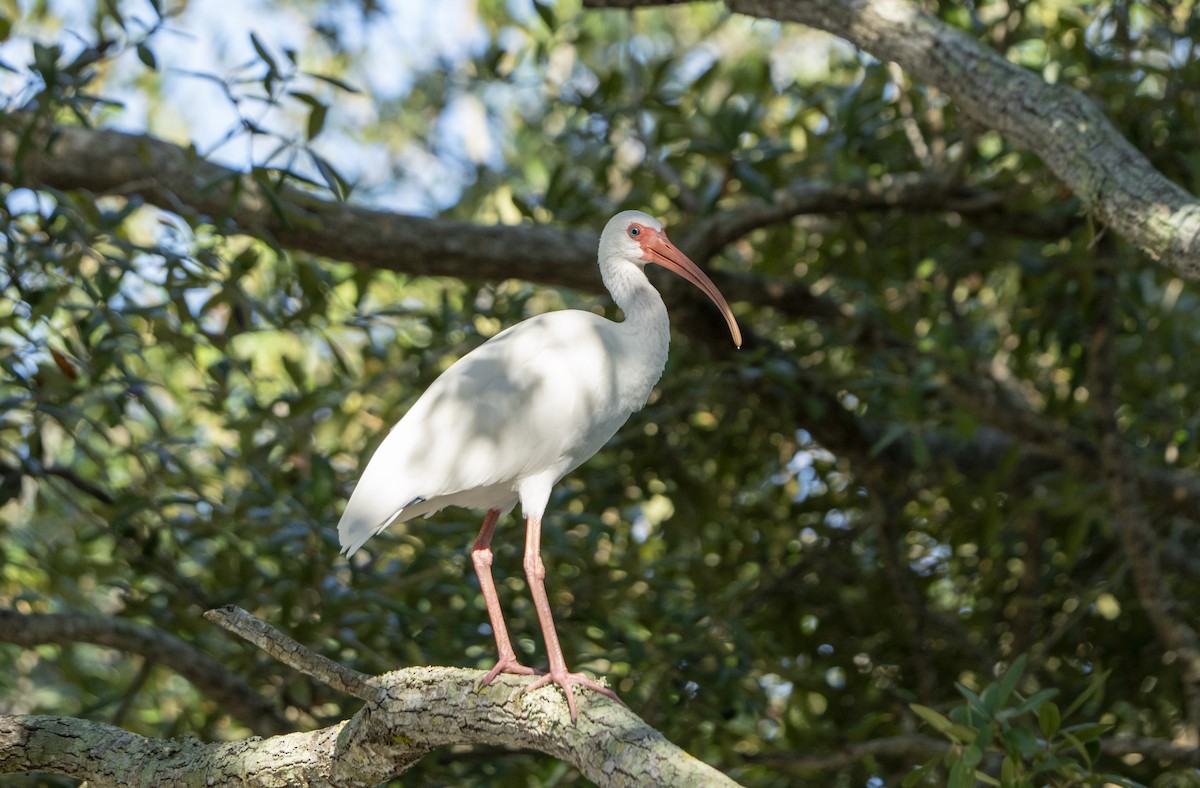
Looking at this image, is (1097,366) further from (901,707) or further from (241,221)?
(241,221)

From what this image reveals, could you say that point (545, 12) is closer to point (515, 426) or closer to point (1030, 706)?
point (515, 426)

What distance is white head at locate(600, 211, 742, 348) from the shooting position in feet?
12.6

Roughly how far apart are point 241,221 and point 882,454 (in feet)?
8.67

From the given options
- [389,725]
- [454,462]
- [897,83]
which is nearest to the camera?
[389,725]

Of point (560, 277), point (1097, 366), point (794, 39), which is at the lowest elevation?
point (794, 39)

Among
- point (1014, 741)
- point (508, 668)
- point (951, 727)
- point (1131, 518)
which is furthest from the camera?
point (1131, 518)

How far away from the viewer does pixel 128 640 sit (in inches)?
164

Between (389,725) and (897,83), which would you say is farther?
(897,83)

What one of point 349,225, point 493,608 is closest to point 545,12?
point 349,225

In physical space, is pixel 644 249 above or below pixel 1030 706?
above

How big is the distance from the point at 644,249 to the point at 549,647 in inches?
49.8

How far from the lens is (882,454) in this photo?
18.2ft

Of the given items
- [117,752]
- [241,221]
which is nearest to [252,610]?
[241,221]

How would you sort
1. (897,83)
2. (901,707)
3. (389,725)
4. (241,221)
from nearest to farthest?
(389,725), (241,221), (901,707), (897,83)
